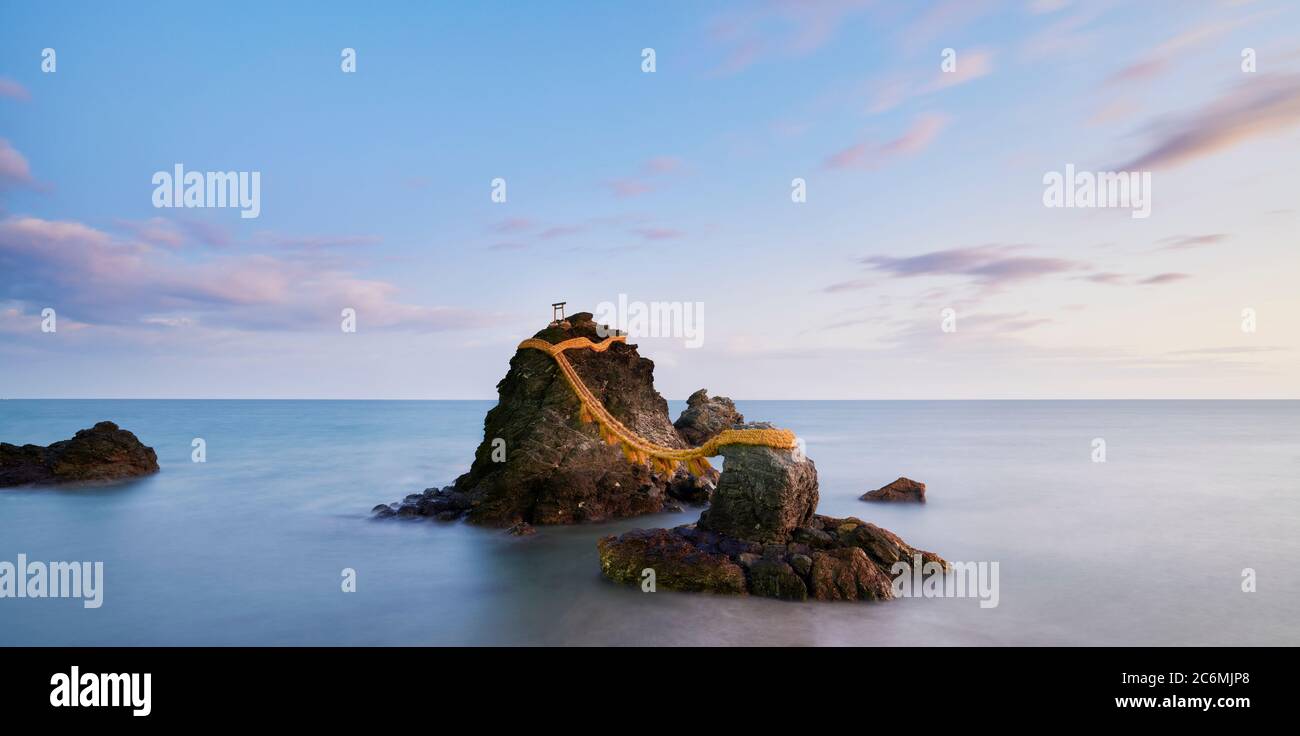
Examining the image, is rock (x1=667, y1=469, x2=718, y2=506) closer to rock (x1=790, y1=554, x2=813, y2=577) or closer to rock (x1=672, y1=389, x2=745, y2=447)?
rock (x1=790, y1=554, x2=813, y2=577)

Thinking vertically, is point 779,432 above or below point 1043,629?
above

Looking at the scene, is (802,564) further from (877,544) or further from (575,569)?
(575,569)

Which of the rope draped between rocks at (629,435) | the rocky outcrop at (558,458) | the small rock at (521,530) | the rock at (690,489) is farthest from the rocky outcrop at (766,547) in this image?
the rock at (690,489)

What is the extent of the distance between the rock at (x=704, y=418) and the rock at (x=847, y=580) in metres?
14.7

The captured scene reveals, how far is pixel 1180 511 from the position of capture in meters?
16.3

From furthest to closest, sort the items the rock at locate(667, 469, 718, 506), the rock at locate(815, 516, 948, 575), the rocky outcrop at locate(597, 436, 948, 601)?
1. the rock at locate(667, 469, 718, 506)
2. the rock at locate(815, 516, 948, 575)
3. the rocky outcrop at locate(597, 436, 948, 601)

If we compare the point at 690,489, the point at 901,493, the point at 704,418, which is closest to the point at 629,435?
the point at 690,489

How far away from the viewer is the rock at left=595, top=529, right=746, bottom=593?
8633 millimetres

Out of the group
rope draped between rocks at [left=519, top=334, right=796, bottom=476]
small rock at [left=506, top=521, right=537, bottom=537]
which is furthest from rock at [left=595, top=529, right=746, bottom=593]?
small rock at [left=506, top=521, right=537, bottom=537]

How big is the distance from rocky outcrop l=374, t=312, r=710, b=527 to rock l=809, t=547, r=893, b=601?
606cm

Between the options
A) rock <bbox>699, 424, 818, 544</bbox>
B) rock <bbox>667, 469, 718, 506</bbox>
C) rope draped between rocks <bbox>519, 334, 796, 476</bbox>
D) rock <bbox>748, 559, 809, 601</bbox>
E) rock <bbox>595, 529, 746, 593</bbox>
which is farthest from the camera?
rock <bbox>667, 469, 718, 506</bbox>
